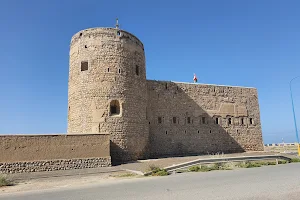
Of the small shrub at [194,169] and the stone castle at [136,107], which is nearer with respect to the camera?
the small shrub at [194,169]

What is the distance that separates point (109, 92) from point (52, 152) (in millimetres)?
5266

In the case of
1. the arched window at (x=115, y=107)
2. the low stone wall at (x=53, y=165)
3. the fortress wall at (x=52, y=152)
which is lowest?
the low stone wall at (x=53, y=165)

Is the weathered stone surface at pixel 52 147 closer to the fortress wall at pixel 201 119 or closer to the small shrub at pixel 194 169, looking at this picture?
the small shrub at pixel 194 169

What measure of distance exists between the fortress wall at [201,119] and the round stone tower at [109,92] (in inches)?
98.9

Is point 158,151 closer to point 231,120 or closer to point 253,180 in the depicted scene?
point 231,120

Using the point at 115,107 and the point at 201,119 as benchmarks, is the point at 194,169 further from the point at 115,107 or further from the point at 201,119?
the point at 201,119

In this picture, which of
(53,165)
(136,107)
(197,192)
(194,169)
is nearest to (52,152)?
(53,165)

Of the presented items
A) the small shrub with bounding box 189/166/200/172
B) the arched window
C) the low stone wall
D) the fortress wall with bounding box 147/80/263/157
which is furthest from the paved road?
the fortress wall with bounding box 147/80/263/157

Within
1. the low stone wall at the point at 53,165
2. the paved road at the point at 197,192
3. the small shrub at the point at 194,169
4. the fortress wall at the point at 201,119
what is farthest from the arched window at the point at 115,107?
the paved road at the point at 197,192

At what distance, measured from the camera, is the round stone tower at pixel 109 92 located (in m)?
16.3

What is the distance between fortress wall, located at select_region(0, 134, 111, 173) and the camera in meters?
12.7

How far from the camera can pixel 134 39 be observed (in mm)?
18391

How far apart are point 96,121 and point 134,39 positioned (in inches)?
266

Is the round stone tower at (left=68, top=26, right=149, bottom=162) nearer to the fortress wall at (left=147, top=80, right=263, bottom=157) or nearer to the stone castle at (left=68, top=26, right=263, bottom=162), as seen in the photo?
the stone castle at (left=68, top=26, right=263, bottom=162)
